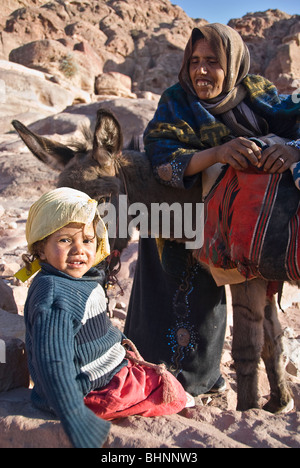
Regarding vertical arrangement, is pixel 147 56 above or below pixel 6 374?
above

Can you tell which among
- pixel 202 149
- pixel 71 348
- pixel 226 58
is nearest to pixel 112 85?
pixel 226 58

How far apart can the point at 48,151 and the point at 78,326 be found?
4.55 ft

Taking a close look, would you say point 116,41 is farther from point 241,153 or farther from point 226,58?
point 241,153

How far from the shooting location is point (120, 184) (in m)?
2.23

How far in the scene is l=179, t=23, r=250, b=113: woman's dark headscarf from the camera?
90.0 inches

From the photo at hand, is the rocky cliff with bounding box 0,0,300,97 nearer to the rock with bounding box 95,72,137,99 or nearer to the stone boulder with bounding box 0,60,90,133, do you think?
the rock with bounding box 95,72,137,99

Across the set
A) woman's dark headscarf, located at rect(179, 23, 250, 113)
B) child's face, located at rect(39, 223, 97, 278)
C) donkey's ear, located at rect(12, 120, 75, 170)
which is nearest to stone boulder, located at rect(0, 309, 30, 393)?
child's face, located at rect(39, 223, 97, 278)

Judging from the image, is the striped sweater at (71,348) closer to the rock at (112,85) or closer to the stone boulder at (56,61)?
the stone boulder at (56,61)

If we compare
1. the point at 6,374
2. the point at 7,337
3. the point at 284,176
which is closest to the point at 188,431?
the point at 6,374

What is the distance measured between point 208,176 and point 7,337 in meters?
1.49

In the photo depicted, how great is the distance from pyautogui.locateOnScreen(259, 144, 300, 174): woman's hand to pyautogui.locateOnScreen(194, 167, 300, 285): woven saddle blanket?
0.11 feet

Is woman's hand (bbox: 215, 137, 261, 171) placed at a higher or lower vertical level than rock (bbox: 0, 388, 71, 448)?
higher

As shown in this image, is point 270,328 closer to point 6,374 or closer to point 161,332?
point 161,332

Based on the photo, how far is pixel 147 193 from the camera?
7.82ft
